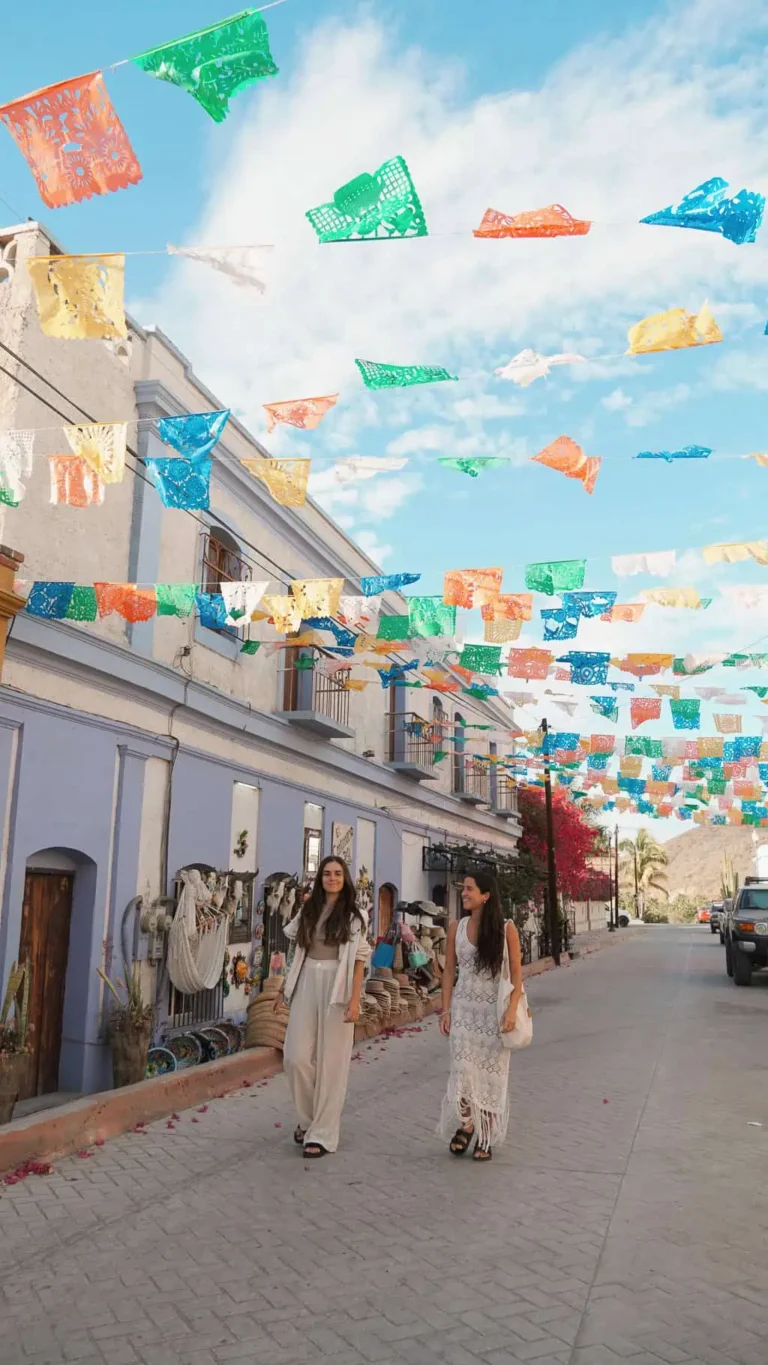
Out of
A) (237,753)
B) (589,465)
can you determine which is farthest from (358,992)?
(237,753)

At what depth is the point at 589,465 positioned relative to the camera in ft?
26.0

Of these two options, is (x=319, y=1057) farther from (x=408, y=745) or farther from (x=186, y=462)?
(x=408, y=745)

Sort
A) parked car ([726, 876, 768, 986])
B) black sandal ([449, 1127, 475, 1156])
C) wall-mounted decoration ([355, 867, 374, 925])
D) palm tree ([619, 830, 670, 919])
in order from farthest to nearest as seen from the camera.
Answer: palm tree ([619, 830, 670, 919])
parked car ([726, 876, 768, 986])
wall-mounted decoration ([355, 867, 374, 925])
black sandal ([449, 1127, 475, 1156])

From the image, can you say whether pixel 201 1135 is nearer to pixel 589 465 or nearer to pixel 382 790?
pixel 589 465

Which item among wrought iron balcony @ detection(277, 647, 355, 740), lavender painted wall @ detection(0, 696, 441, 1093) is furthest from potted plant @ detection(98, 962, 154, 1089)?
wrought iron balcony @ detection(277, 647, 355, 740)

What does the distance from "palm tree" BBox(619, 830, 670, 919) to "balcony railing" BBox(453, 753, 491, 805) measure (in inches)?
Result: 1930

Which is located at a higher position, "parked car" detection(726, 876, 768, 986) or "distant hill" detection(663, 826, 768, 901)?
"distant hill" detection(663, 826, 768, 901)

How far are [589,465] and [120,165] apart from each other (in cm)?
435

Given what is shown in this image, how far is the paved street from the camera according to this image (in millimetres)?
3439

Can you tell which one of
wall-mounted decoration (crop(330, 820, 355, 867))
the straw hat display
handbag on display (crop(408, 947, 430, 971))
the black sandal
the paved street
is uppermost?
wall-mounted decoration (crop(330, 820, 355, 867))

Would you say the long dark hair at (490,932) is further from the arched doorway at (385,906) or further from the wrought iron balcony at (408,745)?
the arched doorway at (385,906)

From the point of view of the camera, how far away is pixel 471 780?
25812 mm

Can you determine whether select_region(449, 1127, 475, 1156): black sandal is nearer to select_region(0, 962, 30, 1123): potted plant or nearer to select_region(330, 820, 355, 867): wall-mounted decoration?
select_region(0, 962, 30, 1123): potted plant

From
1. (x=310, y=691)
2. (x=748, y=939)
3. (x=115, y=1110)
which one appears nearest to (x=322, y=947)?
(x=115, y=1110)
